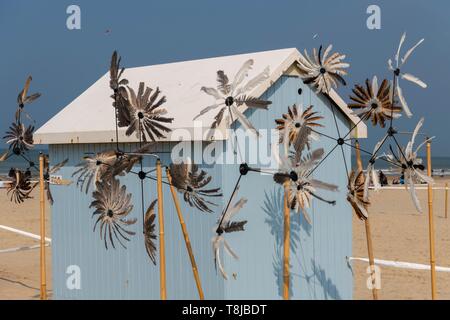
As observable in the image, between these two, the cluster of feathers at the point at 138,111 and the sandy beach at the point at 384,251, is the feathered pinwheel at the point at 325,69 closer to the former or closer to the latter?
the cluster of feathers at the point at 138,111

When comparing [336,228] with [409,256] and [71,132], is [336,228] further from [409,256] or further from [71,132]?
[409,256]

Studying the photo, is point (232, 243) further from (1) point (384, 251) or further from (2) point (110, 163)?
(1) point (384, 251)

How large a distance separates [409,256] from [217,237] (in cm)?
885

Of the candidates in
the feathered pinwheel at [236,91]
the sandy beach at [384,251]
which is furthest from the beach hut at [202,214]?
the sandy beach at [384,251]

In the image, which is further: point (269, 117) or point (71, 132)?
point (71, 132)

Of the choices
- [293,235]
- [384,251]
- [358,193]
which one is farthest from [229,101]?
[384,251]

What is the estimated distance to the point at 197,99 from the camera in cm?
644

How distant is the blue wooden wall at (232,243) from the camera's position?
19.8 feet

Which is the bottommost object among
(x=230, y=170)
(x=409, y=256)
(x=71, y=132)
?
(x=409, y=256)

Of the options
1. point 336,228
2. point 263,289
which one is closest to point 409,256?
point 336,228

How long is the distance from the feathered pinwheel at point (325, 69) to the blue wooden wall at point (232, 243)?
63 cm

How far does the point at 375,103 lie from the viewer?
5.88 m

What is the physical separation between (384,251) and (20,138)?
895 cm

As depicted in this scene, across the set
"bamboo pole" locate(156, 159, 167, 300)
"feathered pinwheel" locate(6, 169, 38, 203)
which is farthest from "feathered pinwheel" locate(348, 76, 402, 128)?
"feathered pinwheel" locate(6, 169, 38, 203)
